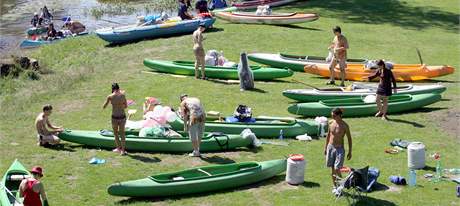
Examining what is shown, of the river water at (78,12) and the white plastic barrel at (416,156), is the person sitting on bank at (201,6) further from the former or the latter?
the white plastic barrel at (416,156)

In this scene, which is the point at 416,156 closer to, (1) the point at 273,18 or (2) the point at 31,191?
(2) the point at 31,191

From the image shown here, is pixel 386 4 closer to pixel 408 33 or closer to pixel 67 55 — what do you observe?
pixel 408 33

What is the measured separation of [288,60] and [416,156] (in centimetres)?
1142

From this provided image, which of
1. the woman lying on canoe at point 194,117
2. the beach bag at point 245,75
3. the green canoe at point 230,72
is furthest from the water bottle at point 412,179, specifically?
the green canoe at point 230,72

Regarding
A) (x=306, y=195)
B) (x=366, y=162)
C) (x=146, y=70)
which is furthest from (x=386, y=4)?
(x=306, y=195)

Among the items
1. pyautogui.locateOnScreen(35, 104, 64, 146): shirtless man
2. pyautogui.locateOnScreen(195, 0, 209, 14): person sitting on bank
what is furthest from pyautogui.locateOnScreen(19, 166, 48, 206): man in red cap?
pyautogui.locateOnScreen(195, 0, 209, 14): person sitting on bank

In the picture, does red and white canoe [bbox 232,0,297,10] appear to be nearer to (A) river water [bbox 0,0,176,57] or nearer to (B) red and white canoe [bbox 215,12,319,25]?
(B) red and white canoe [bbox 215,12,319,25]

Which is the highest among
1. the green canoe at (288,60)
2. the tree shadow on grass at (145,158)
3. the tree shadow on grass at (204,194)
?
the green canoe at (288,60)

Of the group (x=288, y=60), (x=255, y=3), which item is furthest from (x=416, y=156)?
(x=255, y=3)

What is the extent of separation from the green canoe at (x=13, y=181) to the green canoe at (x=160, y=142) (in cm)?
254

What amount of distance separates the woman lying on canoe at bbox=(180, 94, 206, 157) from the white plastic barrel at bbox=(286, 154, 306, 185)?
105 inches

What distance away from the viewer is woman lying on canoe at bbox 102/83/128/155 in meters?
17.3

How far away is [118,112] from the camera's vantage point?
57.2ft

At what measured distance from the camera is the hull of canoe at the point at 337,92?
2238 cm
